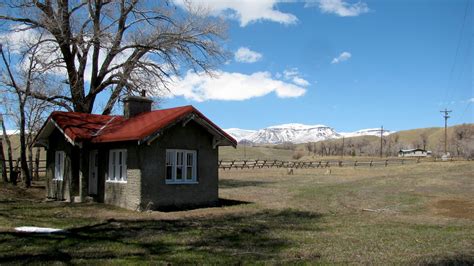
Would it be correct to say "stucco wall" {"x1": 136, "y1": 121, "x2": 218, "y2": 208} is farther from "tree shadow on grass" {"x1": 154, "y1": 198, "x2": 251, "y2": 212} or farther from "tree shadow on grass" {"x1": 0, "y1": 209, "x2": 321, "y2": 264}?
"tree shadow on grass" {"x1": 0, "y1": 209, "x2": 321, "y2": 264}

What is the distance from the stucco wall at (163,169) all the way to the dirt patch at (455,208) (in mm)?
10381

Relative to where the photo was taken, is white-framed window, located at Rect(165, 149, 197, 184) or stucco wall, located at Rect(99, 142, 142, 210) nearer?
stucco wall, located at Rect(99, 142, 142, 210)

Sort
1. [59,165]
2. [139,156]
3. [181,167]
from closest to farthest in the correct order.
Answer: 1. [139,156]
2. [181,167]
3. [59,165]

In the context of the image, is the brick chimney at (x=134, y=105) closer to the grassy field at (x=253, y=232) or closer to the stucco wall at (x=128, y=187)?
the stucco wall at (x=128, y=187)

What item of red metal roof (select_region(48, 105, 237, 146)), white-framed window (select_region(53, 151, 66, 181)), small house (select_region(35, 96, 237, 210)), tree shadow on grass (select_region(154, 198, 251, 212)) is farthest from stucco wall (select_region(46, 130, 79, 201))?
tree shadow on grass (select_region(154, 198, 251, 212))

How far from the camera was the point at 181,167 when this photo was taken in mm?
20938

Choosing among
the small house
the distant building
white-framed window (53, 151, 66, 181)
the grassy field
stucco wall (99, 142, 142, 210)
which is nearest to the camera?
the grassy field

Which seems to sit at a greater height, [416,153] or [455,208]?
[416,153]

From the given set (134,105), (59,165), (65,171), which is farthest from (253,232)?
(59,165)

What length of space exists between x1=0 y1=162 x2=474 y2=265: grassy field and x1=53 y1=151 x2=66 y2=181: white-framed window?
95.7 inches

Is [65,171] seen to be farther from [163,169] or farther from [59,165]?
[163,169]

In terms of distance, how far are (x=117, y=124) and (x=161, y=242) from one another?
11704mm

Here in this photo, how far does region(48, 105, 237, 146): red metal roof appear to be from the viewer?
19469 millimetres

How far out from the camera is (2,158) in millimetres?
31000
